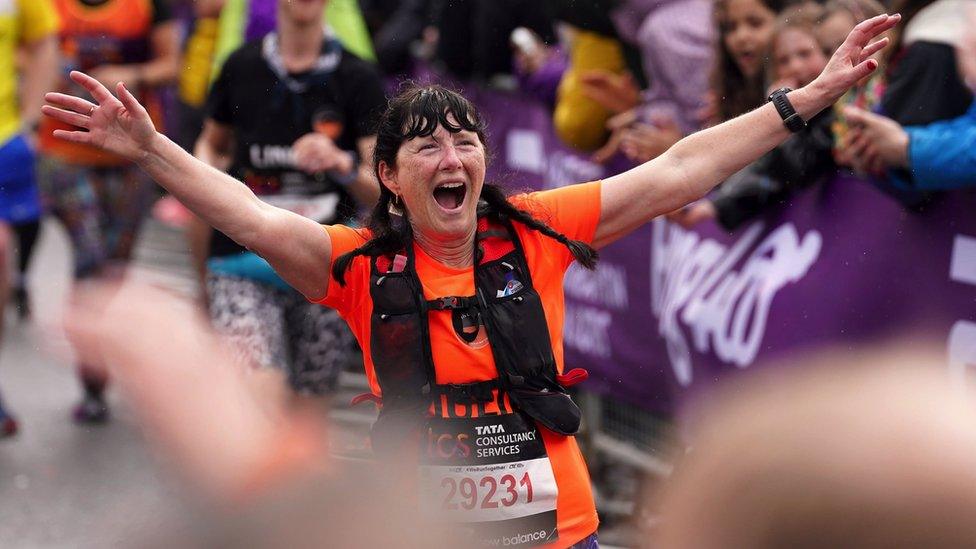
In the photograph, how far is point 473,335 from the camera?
363cm

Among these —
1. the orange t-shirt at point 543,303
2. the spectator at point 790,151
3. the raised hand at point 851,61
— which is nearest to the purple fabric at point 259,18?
the spectator at point 790,151

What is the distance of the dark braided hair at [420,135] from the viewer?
376cm

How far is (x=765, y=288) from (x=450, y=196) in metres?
2.32

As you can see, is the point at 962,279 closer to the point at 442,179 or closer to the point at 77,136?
the point at 442,179

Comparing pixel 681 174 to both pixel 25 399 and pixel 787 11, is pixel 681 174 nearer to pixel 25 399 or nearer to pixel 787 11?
pixel 787 11

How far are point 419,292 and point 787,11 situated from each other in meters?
2.85

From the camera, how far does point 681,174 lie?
3.89m

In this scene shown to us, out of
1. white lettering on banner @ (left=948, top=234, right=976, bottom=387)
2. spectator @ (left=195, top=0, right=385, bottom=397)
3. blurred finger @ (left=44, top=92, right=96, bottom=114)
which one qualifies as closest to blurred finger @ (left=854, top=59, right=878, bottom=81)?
white lettering on banner @ (left=948, top=234, right=976, bottom=387)

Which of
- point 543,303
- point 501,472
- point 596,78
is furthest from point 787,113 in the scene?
point 596,78

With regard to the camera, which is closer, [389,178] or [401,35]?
[389,178]

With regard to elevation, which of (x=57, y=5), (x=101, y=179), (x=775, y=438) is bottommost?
(x=775, y=438)

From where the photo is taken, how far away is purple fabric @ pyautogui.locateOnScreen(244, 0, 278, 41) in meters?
7.51

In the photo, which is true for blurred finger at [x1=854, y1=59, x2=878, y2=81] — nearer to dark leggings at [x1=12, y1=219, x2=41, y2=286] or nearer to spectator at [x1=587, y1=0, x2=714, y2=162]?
spectator at [x1=587, y1=0, x2=714, y2=162]

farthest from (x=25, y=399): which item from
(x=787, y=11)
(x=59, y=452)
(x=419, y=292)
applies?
(x=419, y=292)
